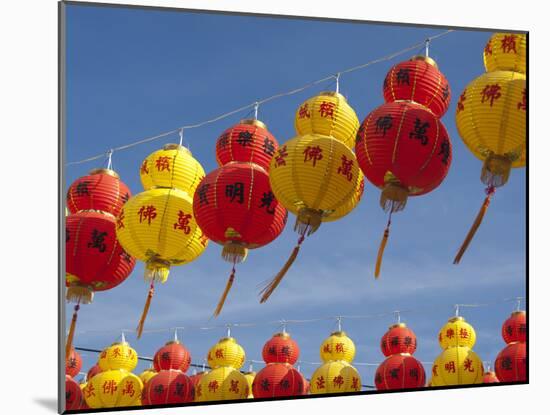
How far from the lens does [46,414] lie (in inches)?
181

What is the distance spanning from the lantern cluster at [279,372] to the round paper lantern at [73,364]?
1395 millimetres

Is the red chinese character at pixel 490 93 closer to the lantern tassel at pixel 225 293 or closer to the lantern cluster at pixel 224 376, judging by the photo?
the lantern tassel at pixel 225 293

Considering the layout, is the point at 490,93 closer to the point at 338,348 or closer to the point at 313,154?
the point at 313,154

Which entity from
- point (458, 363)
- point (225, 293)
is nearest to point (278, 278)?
point (225, 293)

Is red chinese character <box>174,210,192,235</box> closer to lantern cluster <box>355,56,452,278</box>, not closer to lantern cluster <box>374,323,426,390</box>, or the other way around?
lantern cluster <box>355,56,452,278</box>

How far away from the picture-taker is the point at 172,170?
527cm

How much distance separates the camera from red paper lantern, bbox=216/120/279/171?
517 centimetres

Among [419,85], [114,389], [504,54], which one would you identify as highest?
[504,54]

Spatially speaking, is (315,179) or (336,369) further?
(336,369)


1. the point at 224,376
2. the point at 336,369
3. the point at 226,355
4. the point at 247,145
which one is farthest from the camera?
the point at 226,355

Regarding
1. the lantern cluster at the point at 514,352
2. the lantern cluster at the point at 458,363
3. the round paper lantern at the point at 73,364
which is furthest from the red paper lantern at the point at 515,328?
the round paper lantern at the point at 73,364

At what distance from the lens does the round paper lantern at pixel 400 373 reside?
5.91 meters

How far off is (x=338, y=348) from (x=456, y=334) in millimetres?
792

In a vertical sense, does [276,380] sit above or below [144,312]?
below
